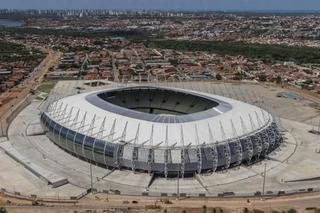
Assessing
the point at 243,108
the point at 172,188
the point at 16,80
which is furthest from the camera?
the point at 16,80

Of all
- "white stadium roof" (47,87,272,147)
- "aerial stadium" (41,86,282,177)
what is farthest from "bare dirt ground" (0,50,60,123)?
"white stadium roof" (47,87,272,147)

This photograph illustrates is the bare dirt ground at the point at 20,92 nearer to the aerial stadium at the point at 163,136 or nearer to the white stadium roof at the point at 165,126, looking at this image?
the aerial stadium at the point at 163,136

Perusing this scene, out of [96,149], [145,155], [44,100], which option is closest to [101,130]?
[96,149]

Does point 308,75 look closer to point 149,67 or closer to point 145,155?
point 149,67

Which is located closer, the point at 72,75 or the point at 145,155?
the point at 145,155

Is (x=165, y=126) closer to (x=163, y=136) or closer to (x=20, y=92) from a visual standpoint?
(x=163, y=136)

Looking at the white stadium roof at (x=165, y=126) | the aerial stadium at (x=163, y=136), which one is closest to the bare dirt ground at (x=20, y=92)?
the aerial stadium at (x=163, y=136)

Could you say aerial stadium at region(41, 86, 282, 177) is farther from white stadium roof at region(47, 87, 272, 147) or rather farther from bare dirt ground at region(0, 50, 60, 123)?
bare dirt ground at region(0, 50, 60, 123)

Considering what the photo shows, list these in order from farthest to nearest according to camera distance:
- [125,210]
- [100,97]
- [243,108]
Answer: [100,97] → [243,108] → [125,210]

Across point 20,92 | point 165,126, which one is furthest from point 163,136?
point 20,92
